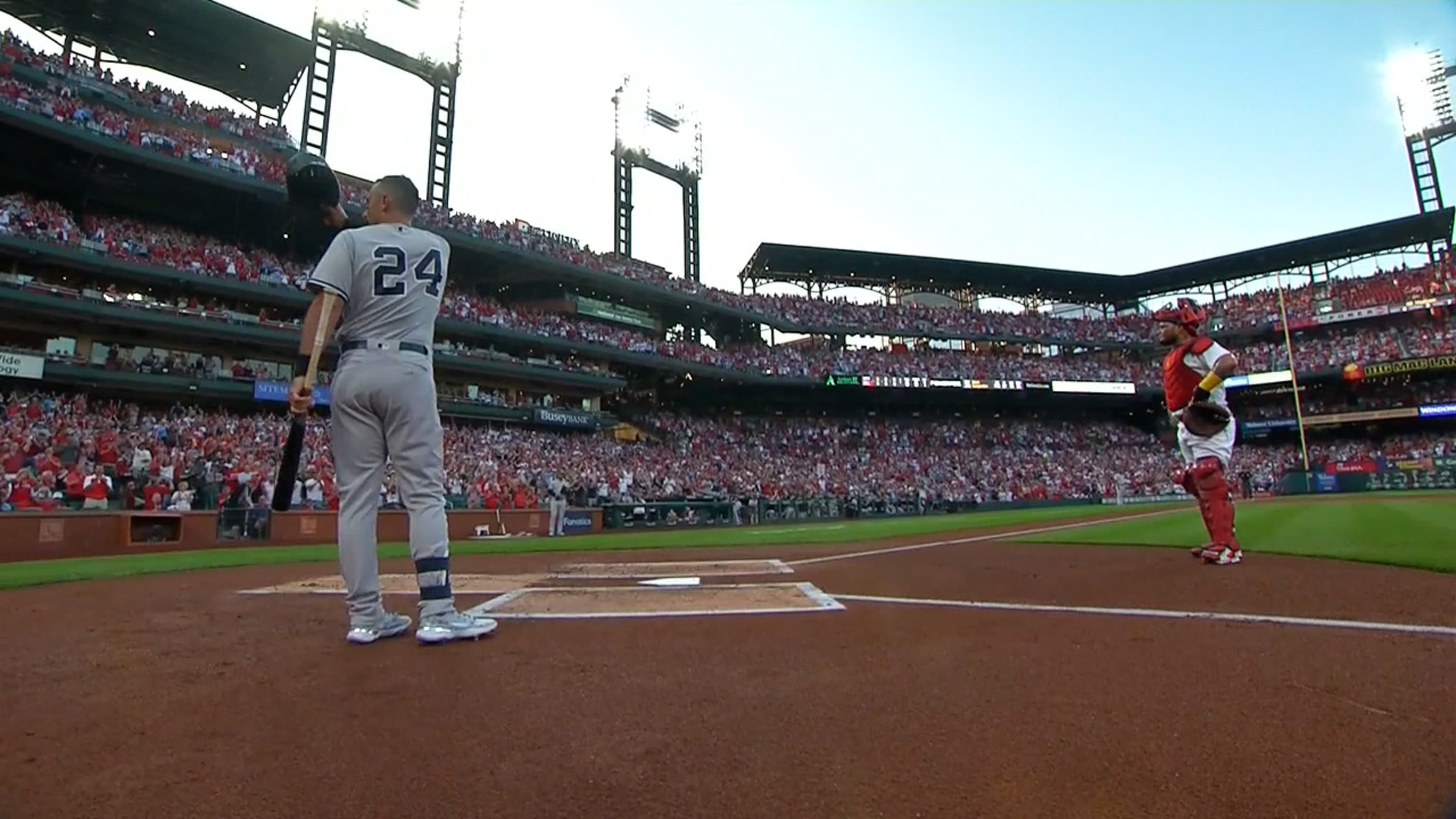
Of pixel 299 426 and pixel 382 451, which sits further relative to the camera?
pixel 382 451

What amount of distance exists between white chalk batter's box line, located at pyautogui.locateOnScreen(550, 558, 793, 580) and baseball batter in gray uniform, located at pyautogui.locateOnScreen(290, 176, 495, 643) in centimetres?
273

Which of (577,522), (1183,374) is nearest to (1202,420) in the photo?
(1183,374)

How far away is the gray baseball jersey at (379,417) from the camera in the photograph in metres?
3.58

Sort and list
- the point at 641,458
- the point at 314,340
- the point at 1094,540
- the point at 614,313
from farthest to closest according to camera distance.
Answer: the point at 614,313, the point at 641,458, the point at 1094,540, the point at 314,340

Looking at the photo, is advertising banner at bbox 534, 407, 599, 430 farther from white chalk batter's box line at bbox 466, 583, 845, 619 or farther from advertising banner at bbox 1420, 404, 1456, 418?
advertising banner at bbox 1420, 404, 1456, 418

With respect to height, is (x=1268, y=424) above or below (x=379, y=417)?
above

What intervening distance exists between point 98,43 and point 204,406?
→ 15624 millimetres

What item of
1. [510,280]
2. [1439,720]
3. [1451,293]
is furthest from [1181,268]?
[1439,720]

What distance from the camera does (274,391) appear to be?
78.1 feet

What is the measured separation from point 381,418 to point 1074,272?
53.3 m

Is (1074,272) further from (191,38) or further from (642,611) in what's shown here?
(642,611)

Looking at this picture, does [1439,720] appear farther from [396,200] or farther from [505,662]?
[396,200]

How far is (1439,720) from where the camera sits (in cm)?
208

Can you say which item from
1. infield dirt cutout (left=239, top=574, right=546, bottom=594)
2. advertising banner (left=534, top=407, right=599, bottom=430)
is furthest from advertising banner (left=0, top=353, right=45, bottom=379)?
infield dirt cutout (left=239, top=574, right=546, bottom=594)
